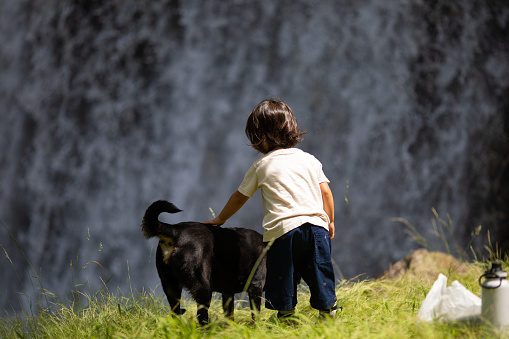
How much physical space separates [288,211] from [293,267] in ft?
1.16

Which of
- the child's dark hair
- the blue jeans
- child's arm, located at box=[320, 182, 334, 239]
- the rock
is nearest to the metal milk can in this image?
the blue jeans

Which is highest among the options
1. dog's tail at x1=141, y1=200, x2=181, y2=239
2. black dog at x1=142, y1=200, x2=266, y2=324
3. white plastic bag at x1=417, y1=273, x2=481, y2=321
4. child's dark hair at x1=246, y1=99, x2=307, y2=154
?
child's dark hair at x1=246, y1=99, x2=307, y2=154

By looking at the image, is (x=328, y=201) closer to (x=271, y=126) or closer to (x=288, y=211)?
(x=288, y=211)

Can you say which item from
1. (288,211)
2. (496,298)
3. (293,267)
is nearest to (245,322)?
(293,267)

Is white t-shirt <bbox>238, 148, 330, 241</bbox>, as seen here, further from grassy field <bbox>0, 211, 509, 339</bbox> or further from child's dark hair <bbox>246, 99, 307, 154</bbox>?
grassy field <bbox>0, 211, 509, 339</bbox>

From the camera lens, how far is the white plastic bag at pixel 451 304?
83.8 inches

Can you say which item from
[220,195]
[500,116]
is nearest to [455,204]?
[500,116]

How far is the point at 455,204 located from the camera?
7312mm

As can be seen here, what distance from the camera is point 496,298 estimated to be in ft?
6.45

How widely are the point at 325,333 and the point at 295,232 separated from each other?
0.67m

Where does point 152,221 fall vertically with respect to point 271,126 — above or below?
below

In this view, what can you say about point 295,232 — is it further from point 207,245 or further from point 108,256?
point 108,256

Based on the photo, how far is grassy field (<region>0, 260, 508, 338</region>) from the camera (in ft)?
6.93

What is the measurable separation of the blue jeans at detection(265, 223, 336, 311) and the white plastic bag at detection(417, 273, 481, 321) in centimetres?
62
